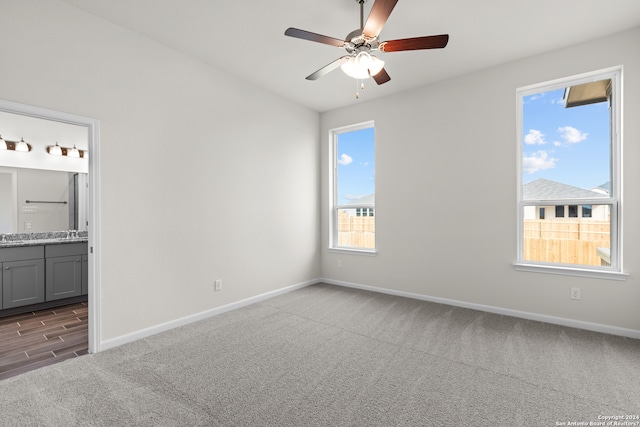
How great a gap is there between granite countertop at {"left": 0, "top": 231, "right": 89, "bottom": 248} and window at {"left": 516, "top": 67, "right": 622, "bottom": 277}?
572 cm

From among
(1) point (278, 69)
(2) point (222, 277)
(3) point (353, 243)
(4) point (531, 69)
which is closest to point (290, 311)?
(2) point (222, 277)

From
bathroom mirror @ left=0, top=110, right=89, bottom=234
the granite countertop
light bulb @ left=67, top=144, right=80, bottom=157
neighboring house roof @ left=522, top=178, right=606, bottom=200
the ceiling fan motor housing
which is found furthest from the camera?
light bulb @ left=67, top=144, right=80, bottom=157

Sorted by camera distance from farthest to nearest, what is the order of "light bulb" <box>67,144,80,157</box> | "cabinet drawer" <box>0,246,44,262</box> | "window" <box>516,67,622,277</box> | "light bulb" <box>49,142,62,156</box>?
"light bulb" <box>67,144,80,157</box> < "light bulb" <box>49,142,62,156</box> < "cabinet drawer" <box>0,246,44,262</box> < "window" <box>516,67,622,277</box>

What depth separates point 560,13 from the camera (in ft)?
8.42

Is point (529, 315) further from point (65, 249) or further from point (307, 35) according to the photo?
point (65, 249)

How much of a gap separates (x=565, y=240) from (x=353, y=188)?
2791 millimetres

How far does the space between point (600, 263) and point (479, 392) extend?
2208 millimetres

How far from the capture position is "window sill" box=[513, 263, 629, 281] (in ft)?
9.53

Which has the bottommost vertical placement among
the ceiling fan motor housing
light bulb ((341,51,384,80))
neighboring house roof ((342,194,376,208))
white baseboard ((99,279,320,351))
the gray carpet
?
the gray carpet

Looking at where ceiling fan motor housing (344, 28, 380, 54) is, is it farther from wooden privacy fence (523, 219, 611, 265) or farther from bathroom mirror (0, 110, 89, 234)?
bathroom mirror (0, 110, 89, 234)

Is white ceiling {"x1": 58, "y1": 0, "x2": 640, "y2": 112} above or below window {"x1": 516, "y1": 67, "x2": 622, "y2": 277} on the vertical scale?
above

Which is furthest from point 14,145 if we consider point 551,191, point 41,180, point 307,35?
point 551,191

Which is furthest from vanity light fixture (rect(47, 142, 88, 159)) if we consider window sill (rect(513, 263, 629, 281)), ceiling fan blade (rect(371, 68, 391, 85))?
window sill (rect(513, 263, 629, 281))

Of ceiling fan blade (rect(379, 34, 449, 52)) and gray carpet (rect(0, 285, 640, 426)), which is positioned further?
ceiling fan blade (rect(379, 34, 449, 52))
